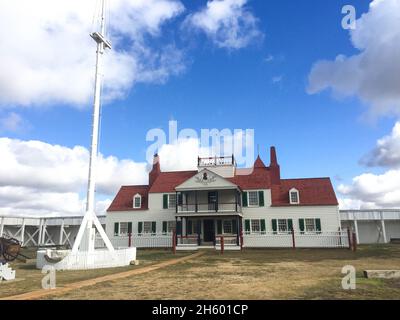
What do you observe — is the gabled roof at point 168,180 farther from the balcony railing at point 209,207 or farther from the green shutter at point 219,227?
the green shutter at point 219,227

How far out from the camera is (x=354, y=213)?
35750 mm

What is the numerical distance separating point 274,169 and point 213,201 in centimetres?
744

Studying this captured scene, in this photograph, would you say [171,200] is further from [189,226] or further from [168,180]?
[189,226]

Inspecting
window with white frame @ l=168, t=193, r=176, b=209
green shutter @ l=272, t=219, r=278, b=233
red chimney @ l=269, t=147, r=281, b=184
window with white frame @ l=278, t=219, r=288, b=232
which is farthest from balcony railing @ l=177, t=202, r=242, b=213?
red chimney @ l=269, t=147, r=281, b=184

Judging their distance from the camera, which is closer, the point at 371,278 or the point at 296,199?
the point at 371,278

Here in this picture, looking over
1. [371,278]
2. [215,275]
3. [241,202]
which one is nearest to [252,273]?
[215,275]

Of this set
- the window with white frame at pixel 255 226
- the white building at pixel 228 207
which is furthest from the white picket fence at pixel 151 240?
the window with white frame at pixel 255 226

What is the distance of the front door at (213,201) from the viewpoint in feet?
101

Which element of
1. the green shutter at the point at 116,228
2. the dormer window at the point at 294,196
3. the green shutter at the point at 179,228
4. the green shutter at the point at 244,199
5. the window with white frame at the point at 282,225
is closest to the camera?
the window with white frame at the point at 282,225

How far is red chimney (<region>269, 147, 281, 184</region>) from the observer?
34656 millimetres

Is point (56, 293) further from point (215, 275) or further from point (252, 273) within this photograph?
point (252, 273)

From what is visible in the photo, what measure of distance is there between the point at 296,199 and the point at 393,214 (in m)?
11.5

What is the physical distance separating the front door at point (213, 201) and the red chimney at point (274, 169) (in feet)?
20.6
